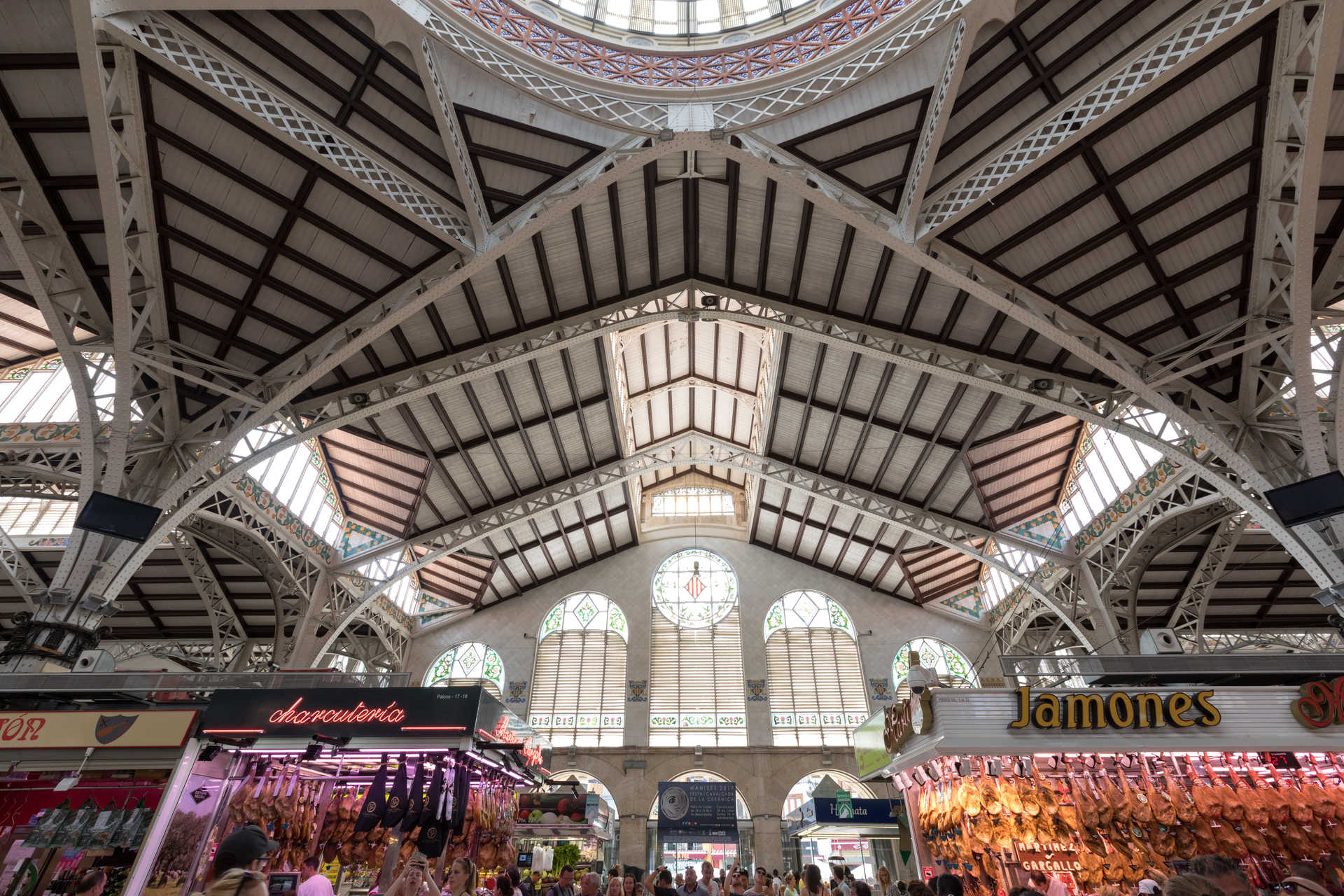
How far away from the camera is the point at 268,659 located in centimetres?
2642

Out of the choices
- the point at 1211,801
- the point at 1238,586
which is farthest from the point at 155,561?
the point at 1238,586

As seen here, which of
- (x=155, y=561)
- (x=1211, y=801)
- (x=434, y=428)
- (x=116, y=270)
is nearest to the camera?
(x=1211, y=801)

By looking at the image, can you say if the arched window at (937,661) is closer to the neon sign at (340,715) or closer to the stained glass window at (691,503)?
the stained glass window at (691,503)

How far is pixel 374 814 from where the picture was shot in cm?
1090

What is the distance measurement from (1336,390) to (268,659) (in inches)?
1321

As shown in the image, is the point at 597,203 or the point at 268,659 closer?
the point at 597,203

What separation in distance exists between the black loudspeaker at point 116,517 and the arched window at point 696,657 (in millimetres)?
20118

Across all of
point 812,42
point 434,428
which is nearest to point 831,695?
point 434,428

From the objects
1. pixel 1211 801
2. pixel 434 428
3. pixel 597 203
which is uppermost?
pixel 597 203

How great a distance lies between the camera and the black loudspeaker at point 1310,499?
12.7 metres

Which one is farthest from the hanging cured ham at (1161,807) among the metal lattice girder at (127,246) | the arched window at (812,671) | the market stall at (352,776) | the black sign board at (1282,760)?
the metal lattice girder at (127,246)

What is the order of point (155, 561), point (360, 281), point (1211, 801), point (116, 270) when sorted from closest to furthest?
1. point (1211, 801)
2. point (116, 270)
3. point (360, 281)
4. point (155, 561)

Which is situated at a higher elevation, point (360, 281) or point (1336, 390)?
point (360, 281)

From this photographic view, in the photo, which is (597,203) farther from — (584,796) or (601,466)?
(584,796)
